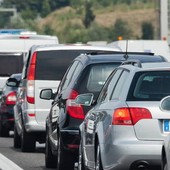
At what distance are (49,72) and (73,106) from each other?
12.4 feet

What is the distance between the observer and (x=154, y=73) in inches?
474

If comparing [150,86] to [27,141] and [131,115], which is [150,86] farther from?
[27,141]

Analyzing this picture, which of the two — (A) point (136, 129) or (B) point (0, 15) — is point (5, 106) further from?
(B) point (0, 15)

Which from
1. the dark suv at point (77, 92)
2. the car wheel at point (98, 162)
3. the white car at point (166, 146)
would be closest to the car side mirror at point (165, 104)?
the white car at point (166, 146)

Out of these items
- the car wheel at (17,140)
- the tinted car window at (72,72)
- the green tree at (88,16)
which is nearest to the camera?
the tinted car window at (72,72)

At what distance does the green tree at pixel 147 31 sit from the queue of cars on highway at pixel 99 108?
11862cm

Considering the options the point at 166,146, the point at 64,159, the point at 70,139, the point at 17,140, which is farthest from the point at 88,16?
the point at 166,146

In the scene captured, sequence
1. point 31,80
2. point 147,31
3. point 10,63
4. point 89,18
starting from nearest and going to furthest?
point 31,80 → point 10,63 → point 147,31 → point 89,18

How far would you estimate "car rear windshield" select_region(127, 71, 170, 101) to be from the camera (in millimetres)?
11719

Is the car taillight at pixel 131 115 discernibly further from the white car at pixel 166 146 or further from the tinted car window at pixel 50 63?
the tinted car window at pixel 50 63

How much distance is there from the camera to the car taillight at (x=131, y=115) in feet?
37.9

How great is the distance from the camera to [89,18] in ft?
529

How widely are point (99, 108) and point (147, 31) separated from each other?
13093 cm

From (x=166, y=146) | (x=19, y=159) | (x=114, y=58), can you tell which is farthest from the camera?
(x=19, y=159)
